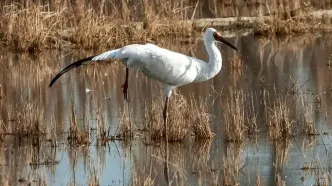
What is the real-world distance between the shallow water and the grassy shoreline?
383mm

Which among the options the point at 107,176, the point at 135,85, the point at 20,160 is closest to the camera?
the point at 107,176

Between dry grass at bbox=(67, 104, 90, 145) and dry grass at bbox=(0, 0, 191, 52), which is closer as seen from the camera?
dry grass at bbox=(67, 104, 90, 145)

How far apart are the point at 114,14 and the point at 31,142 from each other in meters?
9.87

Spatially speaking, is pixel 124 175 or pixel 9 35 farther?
pixel 9 35

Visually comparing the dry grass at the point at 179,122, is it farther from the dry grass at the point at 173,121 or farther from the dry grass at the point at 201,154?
the dry grass at the point at 201,154

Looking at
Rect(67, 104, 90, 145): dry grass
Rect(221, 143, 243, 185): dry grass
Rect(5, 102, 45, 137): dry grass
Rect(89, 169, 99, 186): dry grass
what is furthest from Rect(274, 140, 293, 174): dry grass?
Rect(5, 102, 45, 137): dry grass

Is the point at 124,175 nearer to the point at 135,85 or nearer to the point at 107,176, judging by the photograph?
the point at 107,176

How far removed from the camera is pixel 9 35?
801 inches

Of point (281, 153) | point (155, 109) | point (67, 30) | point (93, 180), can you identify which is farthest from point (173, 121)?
point (67, 30)

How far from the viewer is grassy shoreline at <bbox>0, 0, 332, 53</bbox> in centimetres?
2017

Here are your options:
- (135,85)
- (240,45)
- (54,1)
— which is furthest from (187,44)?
(135,85)

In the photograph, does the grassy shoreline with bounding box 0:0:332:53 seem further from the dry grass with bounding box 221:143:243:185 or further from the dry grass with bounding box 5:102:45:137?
the dry grass with bounding box 221:143:243:185

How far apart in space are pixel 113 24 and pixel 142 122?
24.5ft

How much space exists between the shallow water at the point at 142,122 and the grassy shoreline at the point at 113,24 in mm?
383
